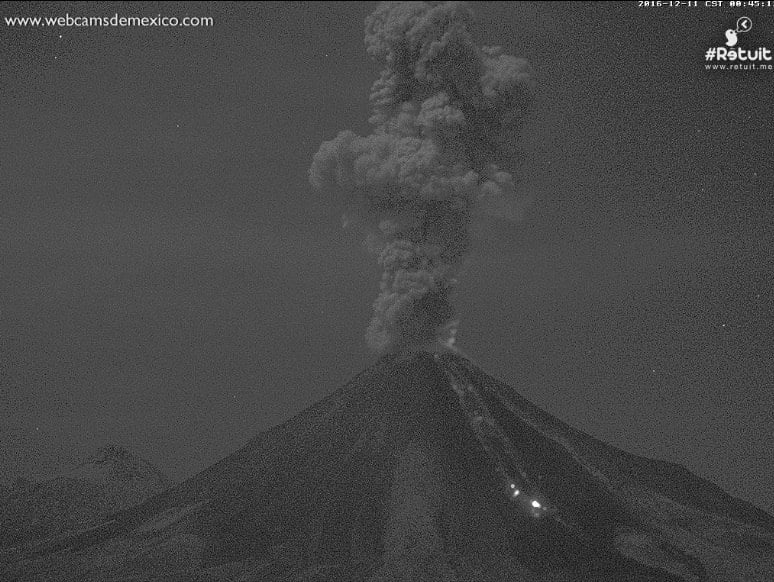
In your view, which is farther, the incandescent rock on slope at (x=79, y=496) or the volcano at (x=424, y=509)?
the incandescent rock on slope at (x=79, y=496)

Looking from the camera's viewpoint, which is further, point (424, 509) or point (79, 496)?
point (79, 496)

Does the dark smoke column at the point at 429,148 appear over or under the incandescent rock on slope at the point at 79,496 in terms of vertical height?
over

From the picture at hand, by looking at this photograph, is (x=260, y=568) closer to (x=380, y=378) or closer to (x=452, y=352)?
(x=380, y=378)

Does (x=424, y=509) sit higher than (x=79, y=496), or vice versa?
(x=424, y=509)

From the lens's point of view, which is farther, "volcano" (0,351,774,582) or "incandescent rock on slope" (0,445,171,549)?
"incandescent rock on slope" (0,445,171,549)

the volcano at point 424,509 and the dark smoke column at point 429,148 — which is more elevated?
the dark smoke column at point 429,148
